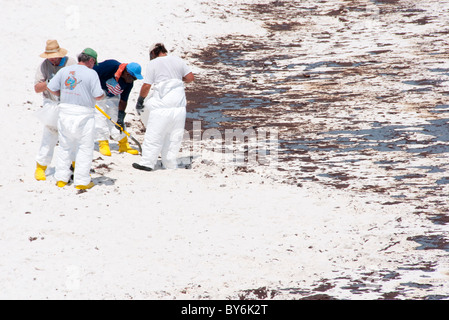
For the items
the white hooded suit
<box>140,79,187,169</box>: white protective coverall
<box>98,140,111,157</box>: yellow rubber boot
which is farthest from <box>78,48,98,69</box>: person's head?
<box>98,140,111,157</box>: yellow rubber boot

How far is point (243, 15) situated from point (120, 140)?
504 inches

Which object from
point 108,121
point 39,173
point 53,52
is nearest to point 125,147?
point 108,121

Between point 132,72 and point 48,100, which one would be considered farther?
point 132,72

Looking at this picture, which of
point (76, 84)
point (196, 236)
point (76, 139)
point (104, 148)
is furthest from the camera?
point (104, 148)

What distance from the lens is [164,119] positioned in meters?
9.66

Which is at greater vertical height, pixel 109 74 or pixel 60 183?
pixel 109 74

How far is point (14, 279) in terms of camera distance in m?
6.35

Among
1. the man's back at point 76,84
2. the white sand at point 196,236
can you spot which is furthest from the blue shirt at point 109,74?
the man's back at point 76,84

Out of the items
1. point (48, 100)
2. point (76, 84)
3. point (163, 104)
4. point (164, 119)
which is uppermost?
point (76, 84)

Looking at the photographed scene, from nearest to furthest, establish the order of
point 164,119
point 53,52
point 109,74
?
point 53,52 < point 164,119 < point 109,74

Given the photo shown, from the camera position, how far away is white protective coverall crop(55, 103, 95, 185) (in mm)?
8375

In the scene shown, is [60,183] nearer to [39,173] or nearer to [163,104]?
[39,173]

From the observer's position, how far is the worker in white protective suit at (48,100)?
862 cm

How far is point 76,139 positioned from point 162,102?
5.58 ft
